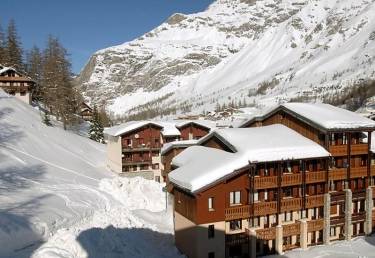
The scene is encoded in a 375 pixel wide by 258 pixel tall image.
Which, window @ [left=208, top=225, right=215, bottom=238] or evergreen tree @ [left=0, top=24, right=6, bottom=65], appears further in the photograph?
evergreen tree @ [left=0, top=24, right=6, bottom=65]

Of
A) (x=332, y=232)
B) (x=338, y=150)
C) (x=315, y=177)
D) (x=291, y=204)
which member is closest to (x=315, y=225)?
(x=332, y=232)

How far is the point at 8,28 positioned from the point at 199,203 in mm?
79835

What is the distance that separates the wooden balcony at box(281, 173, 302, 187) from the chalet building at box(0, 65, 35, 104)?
200 ft

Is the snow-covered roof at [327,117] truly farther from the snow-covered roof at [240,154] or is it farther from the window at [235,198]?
the window at [235,198]

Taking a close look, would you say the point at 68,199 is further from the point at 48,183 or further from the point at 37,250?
the point at 37,250

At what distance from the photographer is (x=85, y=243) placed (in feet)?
92.2

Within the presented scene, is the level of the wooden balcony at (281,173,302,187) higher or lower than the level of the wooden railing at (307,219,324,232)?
higher

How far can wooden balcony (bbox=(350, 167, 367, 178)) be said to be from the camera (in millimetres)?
35881

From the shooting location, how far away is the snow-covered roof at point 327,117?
34.1 m

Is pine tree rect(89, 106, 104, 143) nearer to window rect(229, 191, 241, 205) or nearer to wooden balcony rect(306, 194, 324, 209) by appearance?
window rect(229, 191, 241, 205)

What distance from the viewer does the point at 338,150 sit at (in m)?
34.9

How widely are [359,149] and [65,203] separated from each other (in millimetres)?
25913

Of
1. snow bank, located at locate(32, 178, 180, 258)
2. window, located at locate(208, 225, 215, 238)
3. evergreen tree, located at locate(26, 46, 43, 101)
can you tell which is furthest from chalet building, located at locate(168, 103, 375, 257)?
evergreen tree, located at locate(26, 46, 43, 101)

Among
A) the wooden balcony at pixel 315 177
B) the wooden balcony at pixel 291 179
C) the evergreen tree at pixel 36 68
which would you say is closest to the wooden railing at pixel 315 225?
the wooden balcony at pixel 315 177
